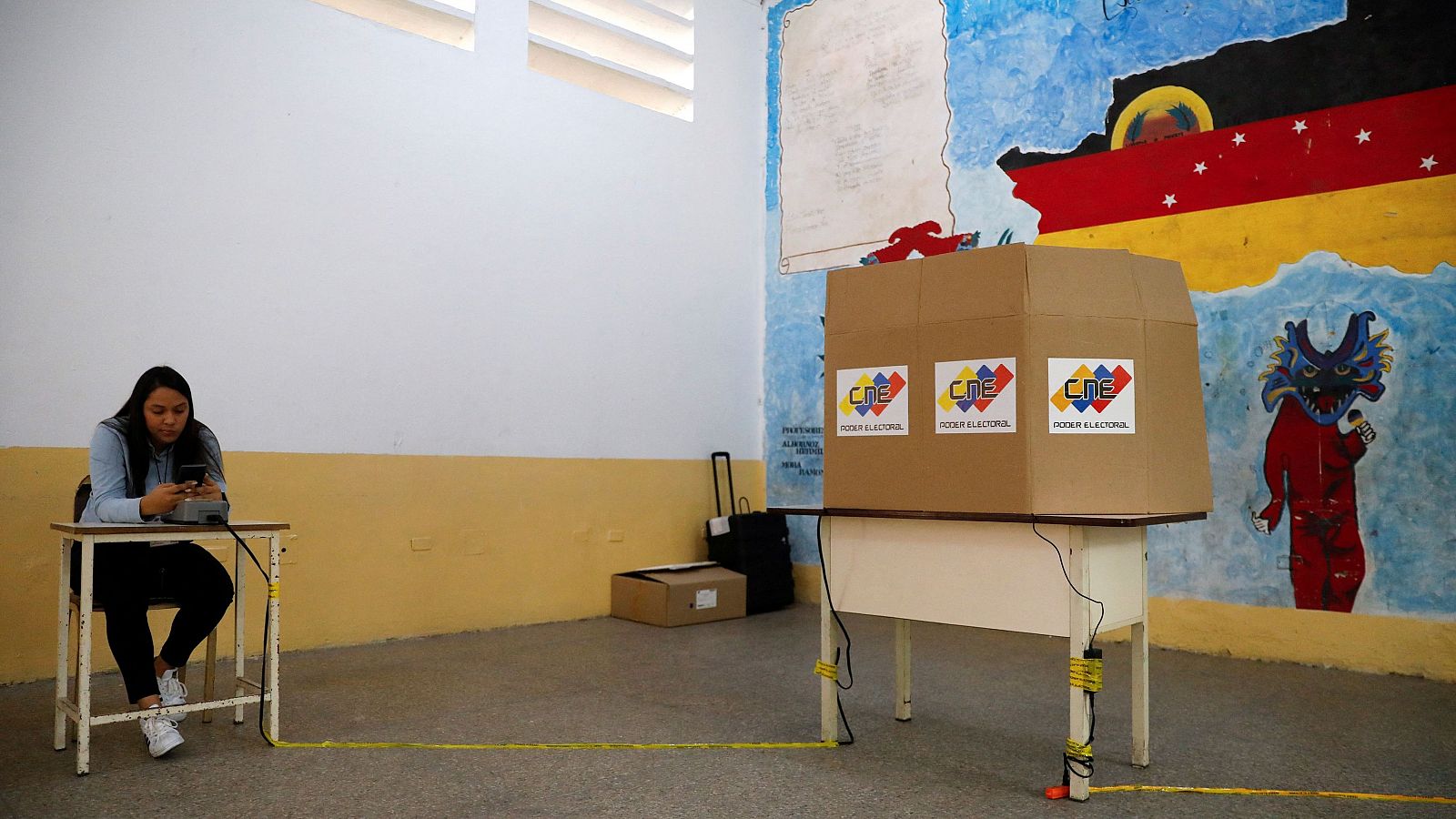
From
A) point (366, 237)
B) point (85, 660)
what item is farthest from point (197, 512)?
point (366, 237)

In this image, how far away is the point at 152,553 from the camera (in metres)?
2.64

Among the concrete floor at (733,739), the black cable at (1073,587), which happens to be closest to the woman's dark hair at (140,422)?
the concrete floor at (733,739)

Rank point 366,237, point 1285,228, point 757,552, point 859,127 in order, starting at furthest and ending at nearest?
point 859,127
point 757,552
point 366,237
point 1285,228

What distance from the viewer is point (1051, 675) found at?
3.54 metres

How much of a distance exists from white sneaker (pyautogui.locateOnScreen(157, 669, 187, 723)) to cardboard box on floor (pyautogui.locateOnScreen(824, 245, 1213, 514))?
1875mm

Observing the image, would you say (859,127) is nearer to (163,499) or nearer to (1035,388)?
(1035,388)

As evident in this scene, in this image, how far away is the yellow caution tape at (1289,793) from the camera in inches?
85.3

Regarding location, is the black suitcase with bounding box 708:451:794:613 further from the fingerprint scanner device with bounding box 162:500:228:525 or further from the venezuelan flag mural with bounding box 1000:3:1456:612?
the fingerprint scanner device with bounding box 162:500:228:525

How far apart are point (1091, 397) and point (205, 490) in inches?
88.6

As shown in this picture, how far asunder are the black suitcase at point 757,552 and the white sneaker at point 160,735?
119 inches

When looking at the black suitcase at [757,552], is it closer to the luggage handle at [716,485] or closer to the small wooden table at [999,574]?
the luggage handle at [716,485]

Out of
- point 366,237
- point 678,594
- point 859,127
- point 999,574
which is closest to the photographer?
point 999,574

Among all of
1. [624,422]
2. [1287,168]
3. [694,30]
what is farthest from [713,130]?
[1287,168]

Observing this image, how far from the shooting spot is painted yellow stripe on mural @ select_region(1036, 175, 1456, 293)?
3562 mm
